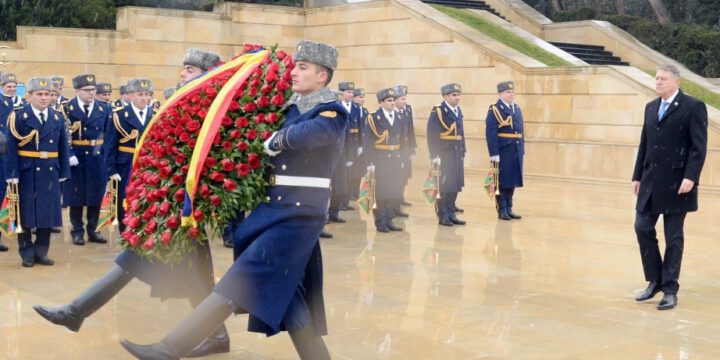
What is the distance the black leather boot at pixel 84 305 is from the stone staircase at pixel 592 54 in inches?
727

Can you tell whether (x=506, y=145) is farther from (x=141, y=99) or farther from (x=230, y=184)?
(x=230, y=184)

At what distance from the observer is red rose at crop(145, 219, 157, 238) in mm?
5238

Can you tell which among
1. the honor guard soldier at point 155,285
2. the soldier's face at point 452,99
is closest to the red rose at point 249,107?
the honor guard soldier at point 155,285

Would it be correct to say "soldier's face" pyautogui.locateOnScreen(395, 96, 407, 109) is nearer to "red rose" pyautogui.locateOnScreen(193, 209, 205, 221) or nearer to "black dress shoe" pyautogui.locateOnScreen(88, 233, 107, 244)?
"black dress shoe" pyautogui.locateOnScreen(88, 233, 107, 244)

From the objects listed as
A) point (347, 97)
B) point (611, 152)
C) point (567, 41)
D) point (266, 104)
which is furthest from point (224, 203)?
point (567, 41)

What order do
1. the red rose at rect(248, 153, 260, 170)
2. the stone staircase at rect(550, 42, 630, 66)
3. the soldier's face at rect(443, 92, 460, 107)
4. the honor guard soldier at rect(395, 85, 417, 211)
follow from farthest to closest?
the stone staircase at rect(550, 42, 630, 66) → the honor guard soldier at rect(395, 85, 417, 211) → the soldier's face at rect(443, 92, 460, 107) → the red rose at rect(248, 153, 260, 170)

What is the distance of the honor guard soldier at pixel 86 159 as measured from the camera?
10.5 meters

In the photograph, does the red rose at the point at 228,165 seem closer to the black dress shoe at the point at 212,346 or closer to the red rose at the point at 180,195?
the red rose at the point at 180,195

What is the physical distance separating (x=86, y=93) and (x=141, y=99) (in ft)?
5.51

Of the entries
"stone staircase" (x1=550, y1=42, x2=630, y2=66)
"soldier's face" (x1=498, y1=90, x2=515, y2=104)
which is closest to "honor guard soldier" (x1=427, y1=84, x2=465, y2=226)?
"soldier's face" (x1=498, y1=90, x2=515, y2=104)

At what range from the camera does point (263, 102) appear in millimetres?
5086

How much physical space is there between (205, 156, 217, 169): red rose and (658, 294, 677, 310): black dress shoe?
3.87 meters

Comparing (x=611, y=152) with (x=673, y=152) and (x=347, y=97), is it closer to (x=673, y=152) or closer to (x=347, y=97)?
(x=347, y=97)

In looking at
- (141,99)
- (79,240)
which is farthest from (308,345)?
(79,240)
